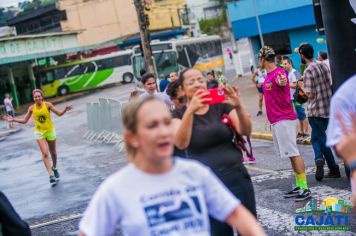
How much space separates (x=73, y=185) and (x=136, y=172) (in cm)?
864

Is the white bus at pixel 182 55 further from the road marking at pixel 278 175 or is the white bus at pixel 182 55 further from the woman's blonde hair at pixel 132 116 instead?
the woman's blonde hair at pixel 132 116

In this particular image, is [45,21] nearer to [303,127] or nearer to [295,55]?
[295,55]

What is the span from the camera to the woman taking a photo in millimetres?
4348

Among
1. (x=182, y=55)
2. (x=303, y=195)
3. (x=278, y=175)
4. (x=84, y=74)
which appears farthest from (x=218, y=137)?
(x=84, y=74)

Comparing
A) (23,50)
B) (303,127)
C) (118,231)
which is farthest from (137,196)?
(23,50)

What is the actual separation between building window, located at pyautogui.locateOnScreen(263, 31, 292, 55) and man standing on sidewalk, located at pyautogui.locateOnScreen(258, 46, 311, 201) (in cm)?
2072

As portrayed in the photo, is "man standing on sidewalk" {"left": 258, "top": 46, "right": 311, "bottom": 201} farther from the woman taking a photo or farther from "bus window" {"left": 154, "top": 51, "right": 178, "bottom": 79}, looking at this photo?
"bus window" {"left": 154, "top": 51, "right": 178, "bottom": 79}

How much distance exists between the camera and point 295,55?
88.3 feet

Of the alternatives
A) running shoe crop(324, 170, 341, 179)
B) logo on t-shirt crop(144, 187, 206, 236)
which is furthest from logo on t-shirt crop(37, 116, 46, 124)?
logo on t-shirt crop(144, 187, 206, 236)

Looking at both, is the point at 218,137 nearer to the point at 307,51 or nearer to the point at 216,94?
the point at 216,94

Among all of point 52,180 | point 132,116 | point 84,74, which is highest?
point 132,116

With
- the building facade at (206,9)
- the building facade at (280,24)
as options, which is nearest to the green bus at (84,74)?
the building facade at (280,24)

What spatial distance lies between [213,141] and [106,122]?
13.9 metres

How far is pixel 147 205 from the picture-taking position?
9.23ft
